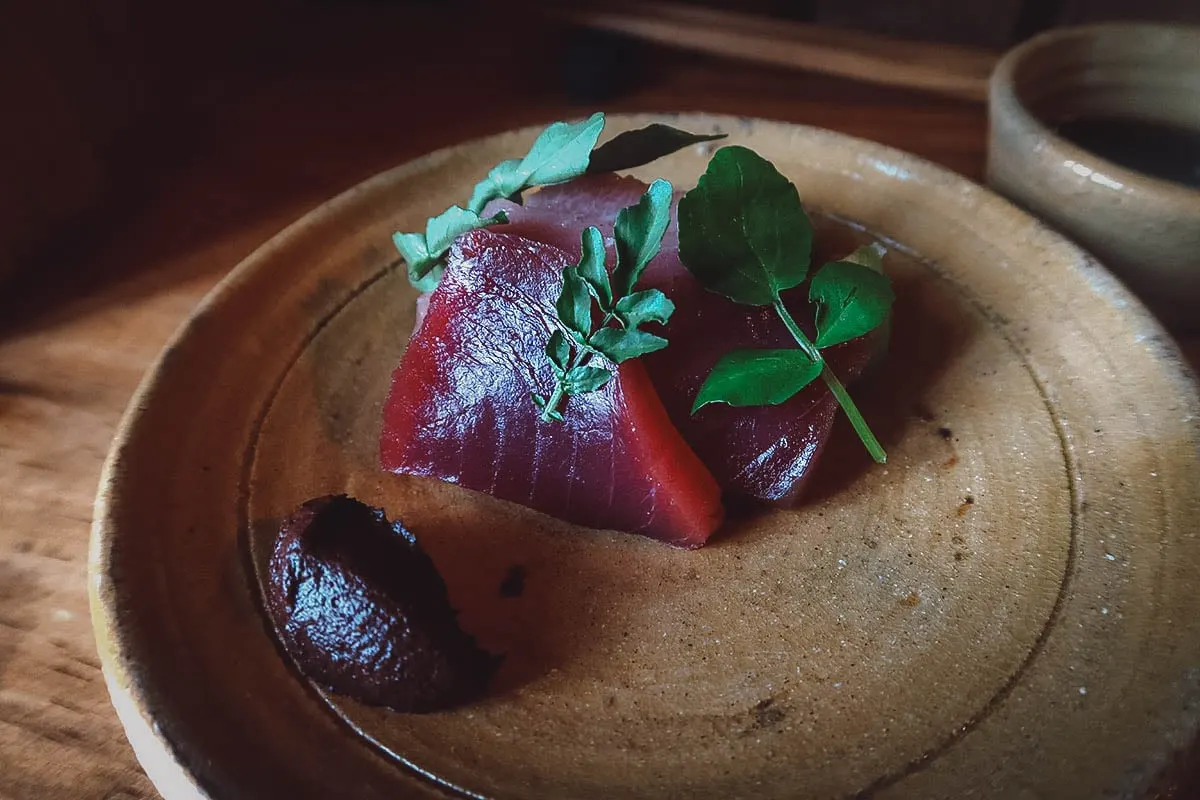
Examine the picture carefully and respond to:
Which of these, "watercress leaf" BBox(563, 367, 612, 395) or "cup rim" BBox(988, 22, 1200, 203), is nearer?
"watercress leaf" BBox(563, 367, 612, 395)

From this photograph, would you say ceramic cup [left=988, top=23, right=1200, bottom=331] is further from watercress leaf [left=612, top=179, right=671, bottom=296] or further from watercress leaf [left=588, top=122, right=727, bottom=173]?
watercress leaf [left=612, top=179, right=671, bottom=296]

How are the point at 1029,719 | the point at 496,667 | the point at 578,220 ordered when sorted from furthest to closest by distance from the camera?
the point at 578,220
the point at 496,667
the point at 1029,719

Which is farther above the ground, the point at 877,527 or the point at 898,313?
the point at 898,313

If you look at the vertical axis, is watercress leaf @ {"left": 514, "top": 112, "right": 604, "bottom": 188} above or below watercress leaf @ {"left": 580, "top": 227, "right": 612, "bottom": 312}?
above

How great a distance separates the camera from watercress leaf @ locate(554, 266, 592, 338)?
1.21 metres

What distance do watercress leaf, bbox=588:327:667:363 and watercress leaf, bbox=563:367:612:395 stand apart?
3cm

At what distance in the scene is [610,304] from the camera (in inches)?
47.6

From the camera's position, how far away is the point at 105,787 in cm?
123

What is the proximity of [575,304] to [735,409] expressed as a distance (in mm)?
303

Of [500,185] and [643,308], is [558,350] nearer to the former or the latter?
[643,308]

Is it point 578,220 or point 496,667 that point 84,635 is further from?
point 578,220

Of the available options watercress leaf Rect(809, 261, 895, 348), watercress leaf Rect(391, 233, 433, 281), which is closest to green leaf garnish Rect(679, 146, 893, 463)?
watercress leaf Rect(809, 261, 895, 348)

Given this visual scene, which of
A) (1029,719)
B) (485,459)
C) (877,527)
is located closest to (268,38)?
(485,459)

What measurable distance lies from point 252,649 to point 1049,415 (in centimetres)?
120
